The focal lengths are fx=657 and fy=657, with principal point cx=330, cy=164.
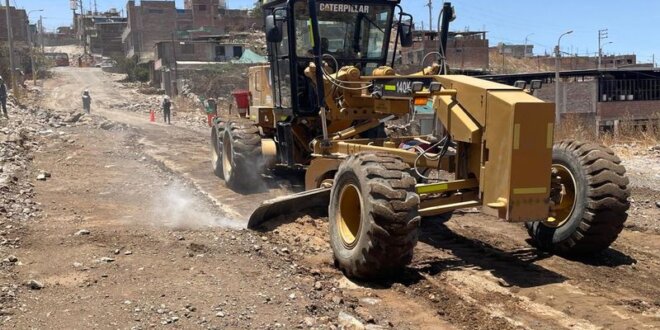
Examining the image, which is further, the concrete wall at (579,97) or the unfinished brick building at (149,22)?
the unfinished brick building at (149,22)

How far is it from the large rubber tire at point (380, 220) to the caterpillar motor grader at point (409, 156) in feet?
0.04

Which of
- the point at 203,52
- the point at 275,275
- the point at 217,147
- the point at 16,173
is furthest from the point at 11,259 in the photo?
the point at 203,52

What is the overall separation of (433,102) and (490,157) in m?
1.08

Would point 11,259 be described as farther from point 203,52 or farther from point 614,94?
point 203,52

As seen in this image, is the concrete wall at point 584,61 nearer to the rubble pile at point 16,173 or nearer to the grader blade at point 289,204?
the rubble pile at point 16,173

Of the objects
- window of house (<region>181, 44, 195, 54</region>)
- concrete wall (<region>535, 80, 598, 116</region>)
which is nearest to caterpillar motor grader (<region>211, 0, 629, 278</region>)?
concrete wall (<region>535, 80, 598, 116</region>)

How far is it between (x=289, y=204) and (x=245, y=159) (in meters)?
2.96

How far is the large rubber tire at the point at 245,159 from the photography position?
10680mm

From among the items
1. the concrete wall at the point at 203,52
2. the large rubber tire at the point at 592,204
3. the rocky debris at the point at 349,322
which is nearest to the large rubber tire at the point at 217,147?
the large rubber tire at the point at 592,204

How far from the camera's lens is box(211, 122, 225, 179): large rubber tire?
39.9 feet

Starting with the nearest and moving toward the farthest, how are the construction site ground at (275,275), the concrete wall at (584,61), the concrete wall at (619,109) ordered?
the construction site ground at (275,275) < the concrete wall at (619,109) < the concrete wall at (584,61)

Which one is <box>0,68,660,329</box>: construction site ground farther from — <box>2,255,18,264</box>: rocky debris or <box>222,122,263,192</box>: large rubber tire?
<box>222,122,263,192</box>: large rubber tire

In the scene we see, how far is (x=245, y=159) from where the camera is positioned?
10.7 metres

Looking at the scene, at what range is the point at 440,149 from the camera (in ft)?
22.3
